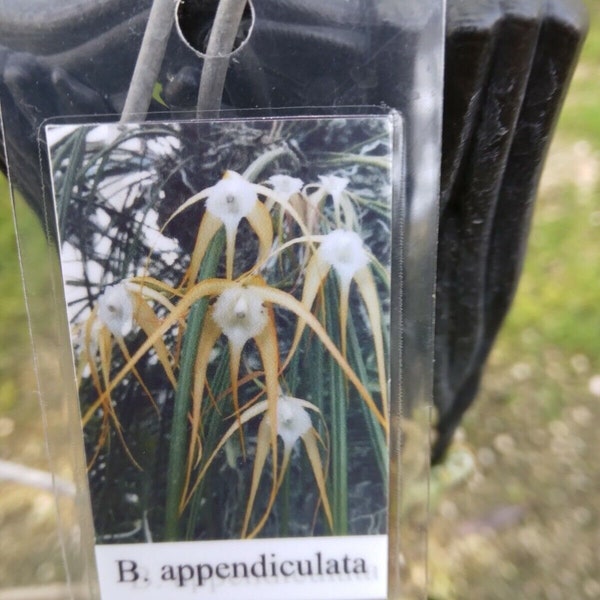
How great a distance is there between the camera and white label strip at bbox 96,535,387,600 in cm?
56

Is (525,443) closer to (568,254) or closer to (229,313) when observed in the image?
(568,254)

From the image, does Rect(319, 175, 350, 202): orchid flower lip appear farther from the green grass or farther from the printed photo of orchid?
the green grass

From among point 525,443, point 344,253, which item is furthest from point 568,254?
point 344,253

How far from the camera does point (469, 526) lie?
1.16 meters

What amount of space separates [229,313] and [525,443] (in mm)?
900

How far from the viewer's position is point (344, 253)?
0.50m

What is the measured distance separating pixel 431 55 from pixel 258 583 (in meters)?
0.40

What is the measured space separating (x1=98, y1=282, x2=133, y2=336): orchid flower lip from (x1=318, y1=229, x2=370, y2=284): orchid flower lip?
0.45 feet

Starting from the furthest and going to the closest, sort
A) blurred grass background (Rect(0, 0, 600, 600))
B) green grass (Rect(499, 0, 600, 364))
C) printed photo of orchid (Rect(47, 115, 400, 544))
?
green grass (Rect(499, 0, 600, 364)) < blurred grass background (Rect(0, 0, 600, 600)) < printed photo of orchid (Rect(47, 115, 400, 544))

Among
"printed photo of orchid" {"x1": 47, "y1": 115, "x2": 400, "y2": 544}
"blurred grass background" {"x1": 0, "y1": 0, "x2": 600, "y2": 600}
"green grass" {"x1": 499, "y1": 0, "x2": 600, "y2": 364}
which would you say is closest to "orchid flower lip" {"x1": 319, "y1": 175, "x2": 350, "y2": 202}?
"printed photo of orchid" {"x1": 47, "y1": 115, "x2": 400, "y2": 544}

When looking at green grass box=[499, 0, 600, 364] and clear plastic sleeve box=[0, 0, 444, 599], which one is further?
green grass box=[499, 0, 600, 364]

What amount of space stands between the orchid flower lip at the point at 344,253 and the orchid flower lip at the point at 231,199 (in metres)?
0.06

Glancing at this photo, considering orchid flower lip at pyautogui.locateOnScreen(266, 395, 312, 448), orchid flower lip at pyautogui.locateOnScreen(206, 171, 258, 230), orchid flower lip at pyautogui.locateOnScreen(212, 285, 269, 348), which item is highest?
orchid flower lip at pyautogui.locateOnScreen(206, 171, 258, 230)

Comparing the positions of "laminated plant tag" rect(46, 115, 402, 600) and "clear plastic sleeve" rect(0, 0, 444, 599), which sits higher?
"clear plastic sleeve" rect(0, 0, 444, 599)
